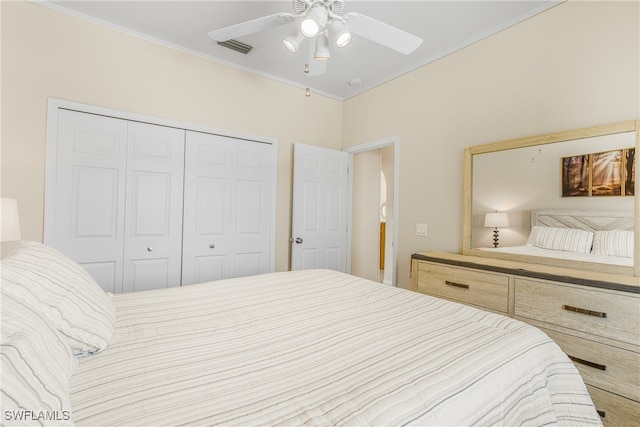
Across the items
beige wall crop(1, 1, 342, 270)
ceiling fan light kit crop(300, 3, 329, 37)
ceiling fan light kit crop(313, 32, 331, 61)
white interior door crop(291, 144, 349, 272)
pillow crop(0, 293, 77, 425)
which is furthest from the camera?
white interior door crop(291, 144, 349, 272)

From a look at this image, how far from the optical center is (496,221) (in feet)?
7.74

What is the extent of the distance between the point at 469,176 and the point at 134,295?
102 inches

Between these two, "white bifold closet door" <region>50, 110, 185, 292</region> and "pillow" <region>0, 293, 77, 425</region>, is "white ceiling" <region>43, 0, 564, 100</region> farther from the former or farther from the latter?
"pillow" <region>0, 293, 77, 425</region>

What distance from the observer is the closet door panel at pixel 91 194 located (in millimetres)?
2291

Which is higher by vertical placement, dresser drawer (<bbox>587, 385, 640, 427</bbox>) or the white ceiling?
the white ceiling

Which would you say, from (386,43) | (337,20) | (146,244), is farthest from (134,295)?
(386,43)

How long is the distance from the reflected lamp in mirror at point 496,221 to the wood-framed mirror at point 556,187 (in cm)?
2

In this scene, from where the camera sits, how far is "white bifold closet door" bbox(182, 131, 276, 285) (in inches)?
112

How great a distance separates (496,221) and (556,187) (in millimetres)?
467

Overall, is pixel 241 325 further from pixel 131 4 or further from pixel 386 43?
pixel 131 4

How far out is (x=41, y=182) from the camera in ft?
7.28

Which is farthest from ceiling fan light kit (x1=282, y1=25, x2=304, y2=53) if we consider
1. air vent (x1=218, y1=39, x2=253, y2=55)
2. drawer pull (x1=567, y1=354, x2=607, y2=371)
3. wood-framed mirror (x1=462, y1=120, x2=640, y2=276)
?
drawer pull (x1=567, y1=354, x2=607, y2=371)

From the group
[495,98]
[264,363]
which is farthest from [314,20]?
[495,98]

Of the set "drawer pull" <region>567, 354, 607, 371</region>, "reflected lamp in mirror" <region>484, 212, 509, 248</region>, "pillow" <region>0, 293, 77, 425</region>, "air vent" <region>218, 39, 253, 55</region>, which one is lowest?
"drawer pull" <region>567, 354, 607, 371</region>
